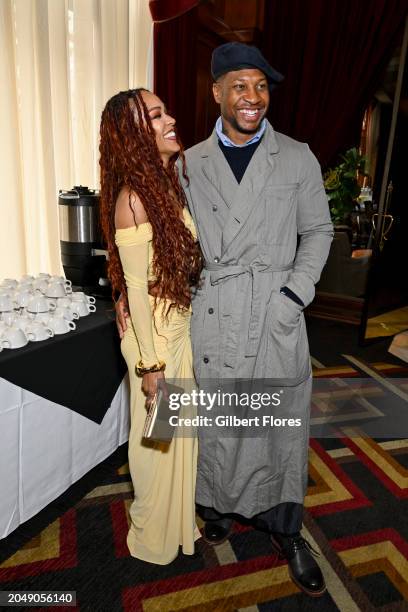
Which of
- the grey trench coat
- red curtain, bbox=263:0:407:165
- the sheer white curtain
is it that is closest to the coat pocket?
the grey trench coat

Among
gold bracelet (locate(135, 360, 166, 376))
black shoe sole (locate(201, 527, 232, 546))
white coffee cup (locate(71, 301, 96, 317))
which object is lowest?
black shoe sole (locate(201, 527, 232, 546))

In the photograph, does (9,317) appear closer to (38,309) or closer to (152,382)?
(38,309)

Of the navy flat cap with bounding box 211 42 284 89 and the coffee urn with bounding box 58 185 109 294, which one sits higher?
the navy flat cap with bounding box 211 42 284 89

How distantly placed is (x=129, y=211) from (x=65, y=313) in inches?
27.3

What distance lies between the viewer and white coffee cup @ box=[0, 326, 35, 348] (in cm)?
154

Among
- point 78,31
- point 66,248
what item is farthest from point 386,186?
point 66,248

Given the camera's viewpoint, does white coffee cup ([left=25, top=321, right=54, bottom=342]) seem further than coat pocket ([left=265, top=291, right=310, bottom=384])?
Yes

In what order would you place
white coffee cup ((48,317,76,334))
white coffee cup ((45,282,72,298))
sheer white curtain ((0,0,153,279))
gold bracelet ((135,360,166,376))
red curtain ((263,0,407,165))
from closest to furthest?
gold bracelet ((135,360,166,376))
white coffee cup ((48,317,76,334))
white coffee cup ((45,282,72,298))
sheer white curtain ((0,0,153,279))
red curtain ((263,0,407,165))

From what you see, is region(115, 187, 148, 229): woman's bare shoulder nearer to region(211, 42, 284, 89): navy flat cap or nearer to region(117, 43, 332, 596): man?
region(117, 43, 332, 596): man

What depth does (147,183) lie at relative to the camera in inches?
51.3

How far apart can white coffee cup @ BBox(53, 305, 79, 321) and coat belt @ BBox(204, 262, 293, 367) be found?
0.62 meters

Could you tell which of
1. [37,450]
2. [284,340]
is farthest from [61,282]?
[284,340]

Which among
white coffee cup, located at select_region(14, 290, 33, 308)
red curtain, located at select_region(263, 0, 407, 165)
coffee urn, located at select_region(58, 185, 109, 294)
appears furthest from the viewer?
red curtain, located at select_region(263, 0, 407, 165)

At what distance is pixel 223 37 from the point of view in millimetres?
4062
